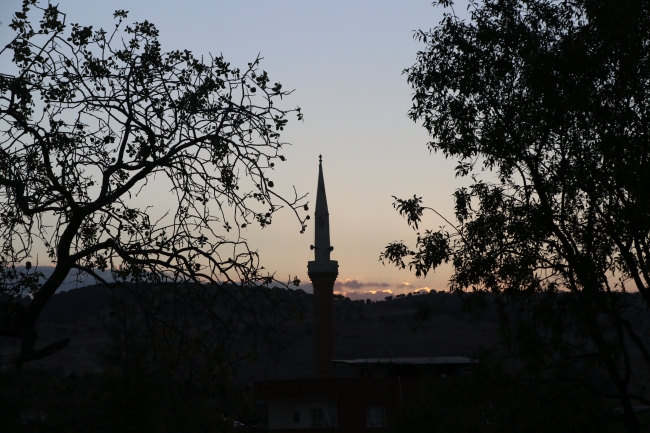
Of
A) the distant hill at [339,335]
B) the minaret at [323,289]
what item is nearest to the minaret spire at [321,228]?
the minaret at [323,289]

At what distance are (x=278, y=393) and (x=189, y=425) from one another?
39.0 m

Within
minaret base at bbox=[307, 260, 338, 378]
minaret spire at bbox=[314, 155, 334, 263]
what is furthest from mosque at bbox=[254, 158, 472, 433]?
minaret spire at bbox=[314, 155, 334, 263]

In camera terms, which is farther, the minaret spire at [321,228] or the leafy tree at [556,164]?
the minaret spire at [321,228]

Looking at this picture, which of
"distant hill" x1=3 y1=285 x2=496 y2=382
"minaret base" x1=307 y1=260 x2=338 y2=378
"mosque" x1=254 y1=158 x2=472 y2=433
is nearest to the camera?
"mosque" x1=254 y1=158 x2=472 y2=433

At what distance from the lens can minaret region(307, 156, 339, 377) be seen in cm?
5716

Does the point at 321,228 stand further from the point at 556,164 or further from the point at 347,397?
the point at 556,164

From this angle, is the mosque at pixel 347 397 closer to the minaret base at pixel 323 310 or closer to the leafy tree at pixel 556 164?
the minaret base at pixel 323 310

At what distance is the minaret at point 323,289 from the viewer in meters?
57.2

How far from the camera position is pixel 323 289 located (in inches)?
2256

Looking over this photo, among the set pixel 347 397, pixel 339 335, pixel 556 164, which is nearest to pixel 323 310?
pixel 347 397

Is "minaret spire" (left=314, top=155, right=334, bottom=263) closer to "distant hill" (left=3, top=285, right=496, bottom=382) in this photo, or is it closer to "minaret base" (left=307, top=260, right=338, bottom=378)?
"minaret base" (left=307, top=260, right=338, bottom=378)

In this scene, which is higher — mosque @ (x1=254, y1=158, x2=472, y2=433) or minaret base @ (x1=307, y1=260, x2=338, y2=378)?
minaret base @ (x1=307, y1=260, x2=338, y2=378)

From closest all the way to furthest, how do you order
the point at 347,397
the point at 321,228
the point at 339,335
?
1. the point at 347,397
2. the point at 321,228
3. the point at 339,335

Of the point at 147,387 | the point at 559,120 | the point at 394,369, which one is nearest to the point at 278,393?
the point at 394,369
